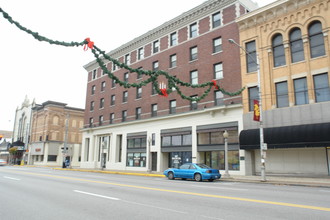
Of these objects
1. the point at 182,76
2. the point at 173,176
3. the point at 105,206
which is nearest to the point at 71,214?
the point at 105,206

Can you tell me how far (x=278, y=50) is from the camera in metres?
23.9

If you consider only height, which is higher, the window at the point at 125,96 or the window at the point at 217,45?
the window at the point at 217,45

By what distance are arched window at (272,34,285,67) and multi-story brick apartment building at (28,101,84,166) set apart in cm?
4444

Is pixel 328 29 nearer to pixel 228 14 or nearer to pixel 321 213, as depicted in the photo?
pixel 228 14

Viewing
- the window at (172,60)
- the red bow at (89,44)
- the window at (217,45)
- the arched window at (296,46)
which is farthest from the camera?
the window at (172,60)

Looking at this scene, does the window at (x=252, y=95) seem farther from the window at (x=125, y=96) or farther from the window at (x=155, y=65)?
the window at (x=125, y=96)

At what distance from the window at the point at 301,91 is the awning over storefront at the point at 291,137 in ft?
8.04

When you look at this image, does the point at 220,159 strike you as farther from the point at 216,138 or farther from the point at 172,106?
the point at 172,106

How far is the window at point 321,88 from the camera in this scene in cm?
2053

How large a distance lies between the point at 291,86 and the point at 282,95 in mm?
1090

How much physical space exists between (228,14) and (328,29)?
10.1m

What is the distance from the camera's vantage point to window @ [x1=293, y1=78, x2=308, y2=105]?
21.6 m

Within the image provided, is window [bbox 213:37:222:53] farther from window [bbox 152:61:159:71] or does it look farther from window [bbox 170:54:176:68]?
window [bbox 152:61:159:71]

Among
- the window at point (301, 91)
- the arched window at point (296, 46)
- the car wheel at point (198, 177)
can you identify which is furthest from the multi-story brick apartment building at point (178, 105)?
the car wheel at point (198, 177)
